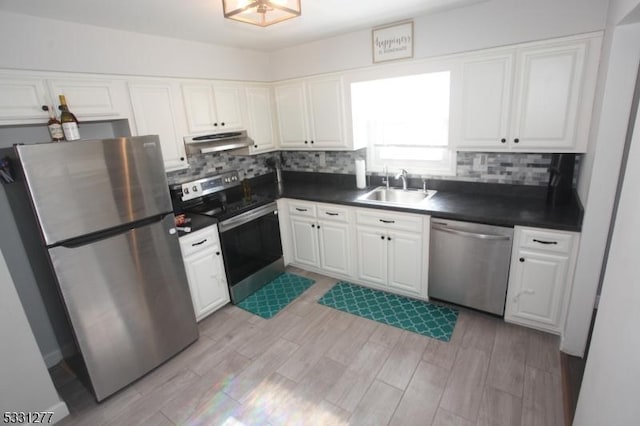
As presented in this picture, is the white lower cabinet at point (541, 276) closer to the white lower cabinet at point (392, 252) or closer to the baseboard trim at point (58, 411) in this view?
the white lower cabinet at point (392, 252)

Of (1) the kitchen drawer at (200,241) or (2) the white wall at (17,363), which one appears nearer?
(2) the white wall at (17,363)

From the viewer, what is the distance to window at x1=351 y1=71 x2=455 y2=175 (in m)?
3.00

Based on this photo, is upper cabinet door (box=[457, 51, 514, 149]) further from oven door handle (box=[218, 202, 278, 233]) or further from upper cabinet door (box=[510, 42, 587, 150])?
oven door handle (box=[218, 202, 278, 233])

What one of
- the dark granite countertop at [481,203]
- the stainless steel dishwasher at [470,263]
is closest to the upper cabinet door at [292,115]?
the dark granite countertop at [481,203]

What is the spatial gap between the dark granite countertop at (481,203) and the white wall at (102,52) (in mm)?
1408

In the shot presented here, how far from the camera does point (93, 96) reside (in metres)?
2.29

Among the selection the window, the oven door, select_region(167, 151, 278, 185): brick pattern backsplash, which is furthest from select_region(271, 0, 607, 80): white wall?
the oven door

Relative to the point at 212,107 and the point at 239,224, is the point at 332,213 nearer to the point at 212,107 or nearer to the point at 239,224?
the point at 239,224

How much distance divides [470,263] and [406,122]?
1.51 m

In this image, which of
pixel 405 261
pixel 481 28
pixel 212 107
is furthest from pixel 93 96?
pixel 481 28

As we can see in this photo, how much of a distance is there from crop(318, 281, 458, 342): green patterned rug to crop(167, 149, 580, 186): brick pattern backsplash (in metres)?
1.22

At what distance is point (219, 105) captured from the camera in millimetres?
3129

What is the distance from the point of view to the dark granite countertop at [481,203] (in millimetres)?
2271

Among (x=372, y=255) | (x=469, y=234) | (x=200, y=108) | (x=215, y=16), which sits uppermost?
(x=215, y=16)
